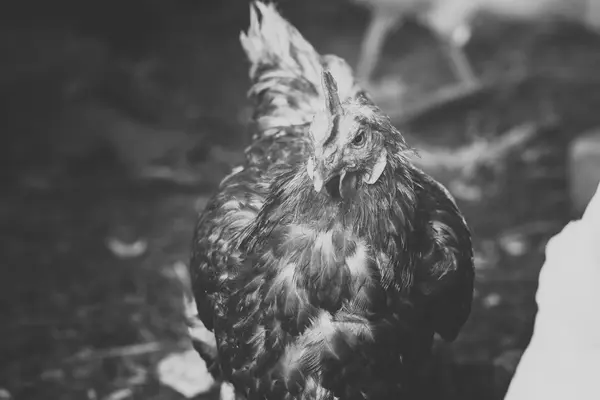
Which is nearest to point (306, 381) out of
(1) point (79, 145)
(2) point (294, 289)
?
(2) point (294, 289)

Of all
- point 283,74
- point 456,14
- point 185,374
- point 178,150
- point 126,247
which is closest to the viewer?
point 283,74

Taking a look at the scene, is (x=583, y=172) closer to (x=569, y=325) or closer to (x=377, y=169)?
(x=569, y=325)

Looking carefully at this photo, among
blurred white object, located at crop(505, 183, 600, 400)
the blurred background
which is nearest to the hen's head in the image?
→ blurred white object, located at crop(505, 183, 600, 400)

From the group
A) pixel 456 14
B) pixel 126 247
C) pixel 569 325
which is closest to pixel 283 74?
pixel 569 325

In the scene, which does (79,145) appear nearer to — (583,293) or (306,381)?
(306,381)

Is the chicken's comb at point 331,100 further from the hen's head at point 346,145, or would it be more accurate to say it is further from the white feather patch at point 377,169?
the white feather patch at point 377,169

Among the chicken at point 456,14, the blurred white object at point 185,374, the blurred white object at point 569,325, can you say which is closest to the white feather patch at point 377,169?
the blurred white object at point 569,325

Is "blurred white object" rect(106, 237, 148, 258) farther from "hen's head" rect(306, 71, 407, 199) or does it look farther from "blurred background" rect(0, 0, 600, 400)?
"hen's head" rect(306, 71, 407, 199)
